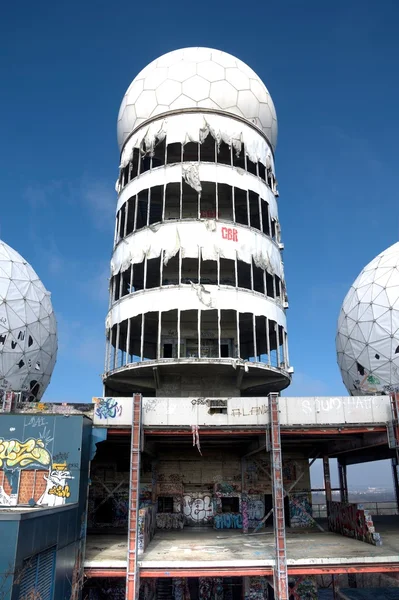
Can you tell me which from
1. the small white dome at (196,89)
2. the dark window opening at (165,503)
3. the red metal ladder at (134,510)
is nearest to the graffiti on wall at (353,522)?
the dark window opening at (165,503)

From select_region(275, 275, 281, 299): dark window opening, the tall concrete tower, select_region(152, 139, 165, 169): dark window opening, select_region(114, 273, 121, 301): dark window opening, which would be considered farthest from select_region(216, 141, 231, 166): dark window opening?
select_region(114, 273, 121, 301): dark window opening

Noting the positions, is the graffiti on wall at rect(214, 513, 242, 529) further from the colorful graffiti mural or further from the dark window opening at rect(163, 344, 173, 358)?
the colorful graffiti mural

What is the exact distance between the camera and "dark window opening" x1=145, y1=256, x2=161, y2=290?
33206mm

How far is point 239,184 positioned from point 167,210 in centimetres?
626

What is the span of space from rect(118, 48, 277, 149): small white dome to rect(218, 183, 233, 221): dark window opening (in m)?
5.71

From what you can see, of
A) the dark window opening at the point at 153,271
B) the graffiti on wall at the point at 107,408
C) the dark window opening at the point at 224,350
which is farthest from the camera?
the dark window opening at the point at 224,350

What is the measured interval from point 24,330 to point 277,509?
68.4ft

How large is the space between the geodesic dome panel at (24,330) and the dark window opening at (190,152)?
48.3 ft

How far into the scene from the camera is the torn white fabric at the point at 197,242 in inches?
1245

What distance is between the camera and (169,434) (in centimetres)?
2361

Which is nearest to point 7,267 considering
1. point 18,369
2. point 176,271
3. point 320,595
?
point 18,369

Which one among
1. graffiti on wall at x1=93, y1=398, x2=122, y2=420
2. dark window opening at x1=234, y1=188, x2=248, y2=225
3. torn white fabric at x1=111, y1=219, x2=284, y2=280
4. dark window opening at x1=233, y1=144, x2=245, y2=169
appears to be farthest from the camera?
dark window opening at x1=233, y1=144, x2=245, y2=169

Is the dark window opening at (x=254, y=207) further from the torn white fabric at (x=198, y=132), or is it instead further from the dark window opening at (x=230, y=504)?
the dark window opening at (x=230, y=504)

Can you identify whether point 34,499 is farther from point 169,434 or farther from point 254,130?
point 254,130
